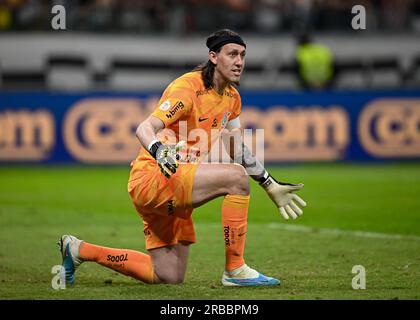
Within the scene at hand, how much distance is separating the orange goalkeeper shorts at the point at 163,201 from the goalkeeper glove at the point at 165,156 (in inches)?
16.0

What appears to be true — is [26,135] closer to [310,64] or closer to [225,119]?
[310,64]

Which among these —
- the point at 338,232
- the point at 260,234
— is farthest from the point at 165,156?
the point at 338,232

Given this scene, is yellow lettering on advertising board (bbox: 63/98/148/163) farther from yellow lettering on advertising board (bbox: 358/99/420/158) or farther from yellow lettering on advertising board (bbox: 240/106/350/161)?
yellow lettering on advertising board (bbox: 358/99/420/158)

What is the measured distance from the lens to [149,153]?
7.46 metres

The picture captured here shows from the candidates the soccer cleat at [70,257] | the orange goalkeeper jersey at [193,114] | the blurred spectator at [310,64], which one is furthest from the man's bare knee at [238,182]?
the blurred spectator at [310,64]

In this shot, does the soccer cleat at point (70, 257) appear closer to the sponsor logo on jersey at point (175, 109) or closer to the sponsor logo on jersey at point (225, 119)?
the sponsor logo on jersey at point (175, 109)

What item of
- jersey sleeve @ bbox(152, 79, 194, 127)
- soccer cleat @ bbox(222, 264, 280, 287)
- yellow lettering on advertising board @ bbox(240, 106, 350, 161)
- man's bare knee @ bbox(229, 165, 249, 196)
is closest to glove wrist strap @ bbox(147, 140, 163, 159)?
jersey sleeve @ bbox(152, 79, 194, 127)

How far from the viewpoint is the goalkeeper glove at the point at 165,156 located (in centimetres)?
713

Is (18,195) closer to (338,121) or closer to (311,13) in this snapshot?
(338,121)

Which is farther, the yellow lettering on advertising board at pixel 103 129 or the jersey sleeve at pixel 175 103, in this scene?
the yellow lettering on advertising board at pixel 103 129

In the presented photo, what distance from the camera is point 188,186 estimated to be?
7.60m
